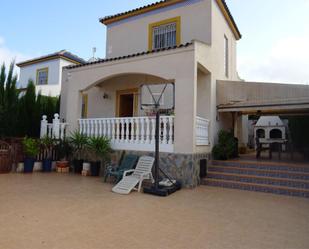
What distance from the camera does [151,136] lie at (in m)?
11.3

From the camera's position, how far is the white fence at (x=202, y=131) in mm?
10625

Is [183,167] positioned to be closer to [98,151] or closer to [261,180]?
[261,180]

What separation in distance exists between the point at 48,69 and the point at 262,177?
77.7 ft

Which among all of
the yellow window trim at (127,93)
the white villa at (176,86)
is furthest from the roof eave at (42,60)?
the yellow window trim at (127,93)

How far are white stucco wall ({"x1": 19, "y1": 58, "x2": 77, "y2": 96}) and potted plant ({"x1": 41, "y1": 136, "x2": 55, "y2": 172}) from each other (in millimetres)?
10957

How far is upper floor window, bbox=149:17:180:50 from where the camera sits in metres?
14.1

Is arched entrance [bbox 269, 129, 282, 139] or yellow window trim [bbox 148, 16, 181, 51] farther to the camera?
arched entrance [bbox 269, 129, 282, 139]

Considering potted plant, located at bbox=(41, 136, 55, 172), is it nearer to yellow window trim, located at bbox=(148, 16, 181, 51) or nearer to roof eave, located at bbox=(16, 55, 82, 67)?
yellow window trim, located at bbox=(148, 16, 181, 51)

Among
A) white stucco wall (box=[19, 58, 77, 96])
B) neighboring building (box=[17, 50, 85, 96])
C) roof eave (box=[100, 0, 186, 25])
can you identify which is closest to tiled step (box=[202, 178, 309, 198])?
roof eave (box=[100, 0, 186, 25])

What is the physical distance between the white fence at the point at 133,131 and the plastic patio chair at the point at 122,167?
2.40 ft

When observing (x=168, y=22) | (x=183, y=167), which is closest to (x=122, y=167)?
(x=183, y=167)

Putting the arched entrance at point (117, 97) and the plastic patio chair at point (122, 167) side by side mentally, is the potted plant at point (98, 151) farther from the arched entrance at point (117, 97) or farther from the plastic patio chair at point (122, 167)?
the arched entrance at point (117, 97)

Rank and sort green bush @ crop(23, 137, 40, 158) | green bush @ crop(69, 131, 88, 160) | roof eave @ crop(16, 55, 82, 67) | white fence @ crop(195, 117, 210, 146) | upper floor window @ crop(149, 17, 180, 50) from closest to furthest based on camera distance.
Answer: white fence @ crop(195, 117, 210, 146) < green bush @ crop(23, 137, 40, 158) < green bush @ crop(69, 131, 88, 160) < upper floor window @ crop(149, 17, 180, 50) < roof eave @ crop(16, 55, 82, 67)

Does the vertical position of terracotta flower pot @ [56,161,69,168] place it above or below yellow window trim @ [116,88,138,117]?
below
